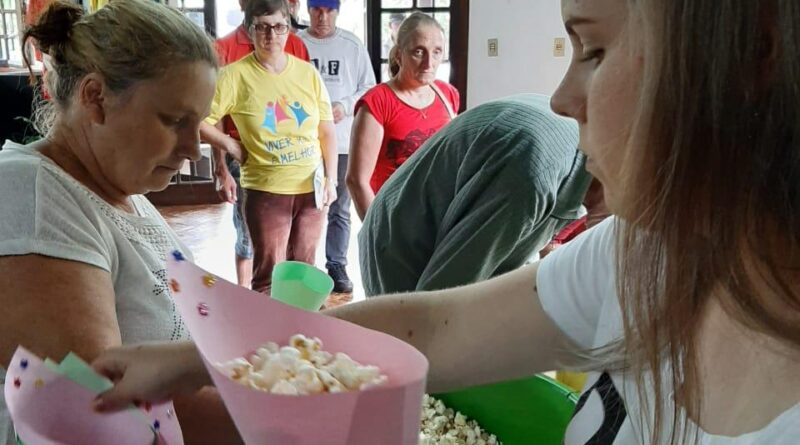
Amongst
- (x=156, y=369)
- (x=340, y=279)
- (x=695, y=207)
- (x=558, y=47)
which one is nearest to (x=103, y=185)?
(x=156, y=369)

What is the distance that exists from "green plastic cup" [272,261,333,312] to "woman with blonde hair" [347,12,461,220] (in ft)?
5.47

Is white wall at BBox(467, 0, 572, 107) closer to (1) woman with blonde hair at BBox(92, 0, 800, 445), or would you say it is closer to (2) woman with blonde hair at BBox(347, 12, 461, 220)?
(2) woman with blonde hair at BBox(347, 12, 461, 220)

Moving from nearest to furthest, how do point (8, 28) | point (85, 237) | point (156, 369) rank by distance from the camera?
point (156, 369) → point (85, 237) → point (8, 28)

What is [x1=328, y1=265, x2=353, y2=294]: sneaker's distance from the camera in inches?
145

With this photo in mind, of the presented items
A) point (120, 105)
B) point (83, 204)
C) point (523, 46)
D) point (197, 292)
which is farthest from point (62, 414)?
point (523, 46)

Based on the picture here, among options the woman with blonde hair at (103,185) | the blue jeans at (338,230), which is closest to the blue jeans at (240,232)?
the blue jeans at (338,230)

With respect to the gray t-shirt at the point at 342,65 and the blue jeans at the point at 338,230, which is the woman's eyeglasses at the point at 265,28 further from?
the blue jeans at the point at 338,230

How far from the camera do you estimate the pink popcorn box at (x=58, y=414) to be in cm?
52

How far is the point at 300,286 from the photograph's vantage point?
2.54 ft

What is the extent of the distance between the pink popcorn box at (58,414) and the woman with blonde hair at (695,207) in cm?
4

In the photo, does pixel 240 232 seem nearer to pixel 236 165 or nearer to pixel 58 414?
pixel 236 165

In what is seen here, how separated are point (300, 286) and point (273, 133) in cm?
225

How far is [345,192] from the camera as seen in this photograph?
145 inches

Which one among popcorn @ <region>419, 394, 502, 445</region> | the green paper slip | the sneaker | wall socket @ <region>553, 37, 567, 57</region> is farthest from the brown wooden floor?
the green paper slip
